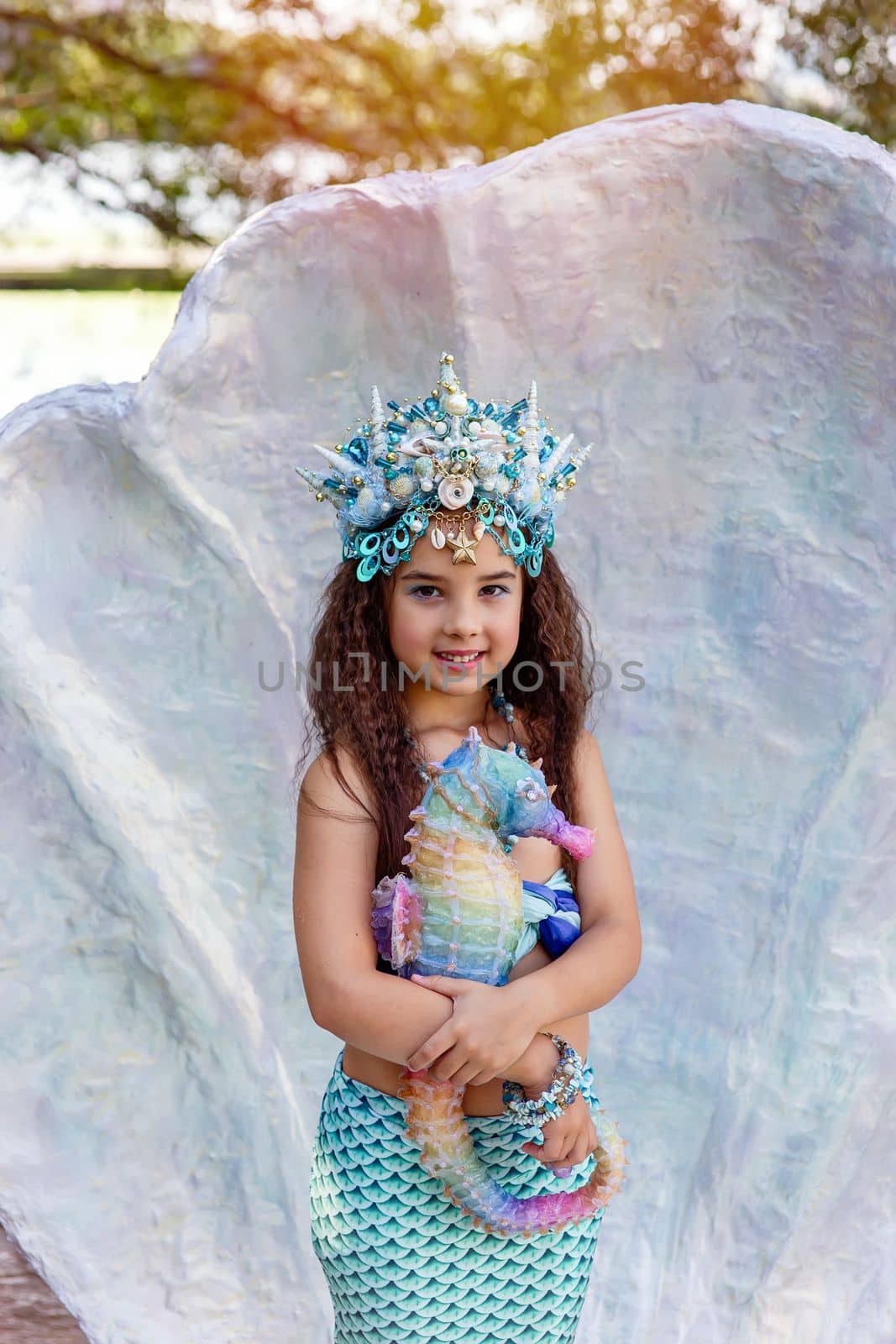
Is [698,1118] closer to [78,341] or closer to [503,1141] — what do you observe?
[503,1141]

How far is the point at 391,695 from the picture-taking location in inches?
43.6

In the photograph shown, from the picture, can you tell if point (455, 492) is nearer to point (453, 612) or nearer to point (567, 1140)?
point (453, 612)

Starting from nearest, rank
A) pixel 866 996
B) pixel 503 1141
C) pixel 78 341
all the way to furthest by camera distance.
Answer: pixel 503 1141 → pixel 866 996 → pixel 78 341

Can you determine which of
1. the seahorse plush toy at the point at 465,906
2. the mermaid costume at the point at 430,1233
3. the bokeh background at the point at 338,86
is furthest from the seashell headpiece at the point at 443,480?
the bokeh background at the point at 338,86

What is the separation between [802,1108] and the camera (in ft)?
5.59

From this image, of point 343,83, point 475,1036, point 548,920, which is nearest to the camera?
point 475,1036

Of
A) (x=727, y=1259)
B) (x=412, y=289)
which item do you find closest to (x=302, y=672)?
(x=412, y=289)

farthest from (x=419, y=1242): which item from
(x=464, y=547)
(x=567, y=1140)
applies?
(x=464, y=547)

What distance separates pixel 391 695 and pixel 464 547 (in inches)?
5.5

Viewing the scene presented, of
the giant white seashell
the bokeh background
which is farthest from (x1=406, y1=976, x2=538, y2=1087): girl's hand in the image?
the bokeh background

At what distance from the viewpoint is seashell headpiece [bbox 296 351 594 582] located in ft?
3.41

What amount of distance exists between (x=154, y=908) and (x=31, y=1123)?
267mm

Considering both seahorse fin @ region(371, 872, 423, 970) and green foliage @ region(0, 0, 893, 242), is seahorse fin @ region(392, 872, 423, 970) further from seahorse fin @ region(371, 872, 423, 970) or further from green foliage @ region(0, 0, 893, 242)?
green foliage @ region(0, 0, 893, 242)

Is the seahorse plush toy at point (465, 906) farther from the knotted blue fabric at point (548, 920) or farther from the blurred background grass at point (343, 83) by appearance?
the blurred background grass at point (343, 83)
